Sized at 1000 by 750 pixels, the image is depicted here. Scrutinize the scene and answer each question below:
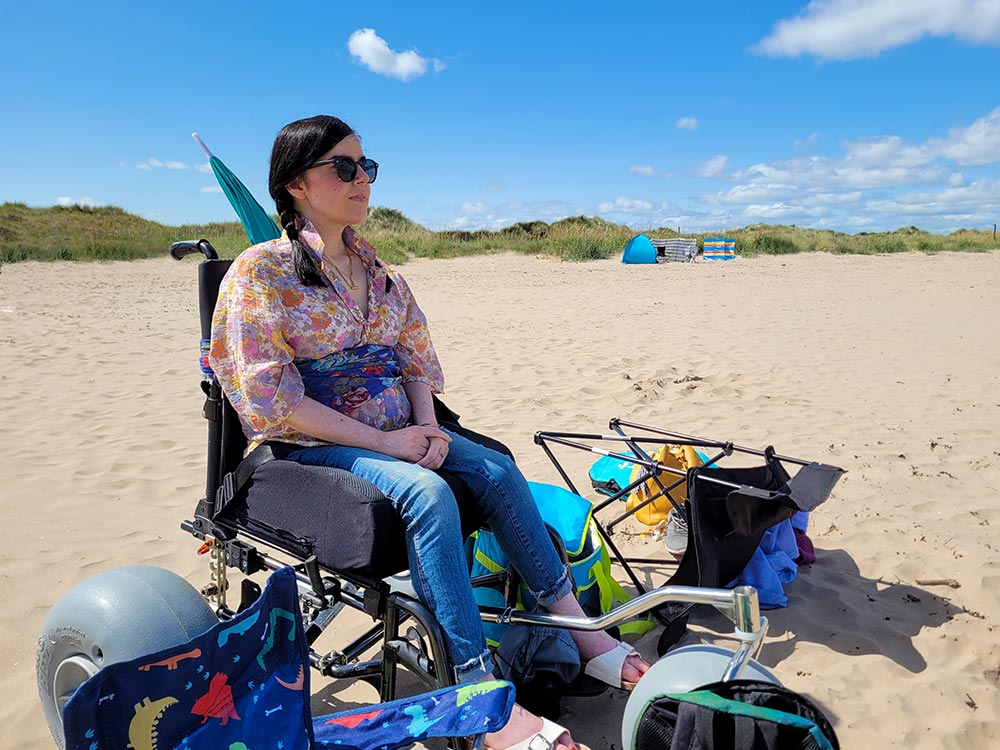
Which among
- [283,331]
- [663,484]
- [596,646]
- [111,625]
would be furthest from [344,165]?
[663,484]

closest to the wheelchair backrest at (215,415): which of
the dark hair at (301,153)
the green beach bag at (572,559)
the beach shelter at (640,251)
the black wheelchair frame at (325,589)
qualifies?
the black wheelchair frame at (325,589)

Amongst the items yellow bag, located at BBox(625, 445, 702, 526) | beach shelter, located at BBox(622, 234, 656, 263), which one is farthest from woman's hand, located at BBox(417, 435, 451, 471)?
beach shelter, located at BBox(622, 234, 656, 263)

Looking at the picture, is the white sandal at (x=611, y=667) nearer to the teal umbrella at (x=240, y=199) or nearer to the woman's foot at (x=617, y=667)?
the woman's foot at (x=617, y=667)

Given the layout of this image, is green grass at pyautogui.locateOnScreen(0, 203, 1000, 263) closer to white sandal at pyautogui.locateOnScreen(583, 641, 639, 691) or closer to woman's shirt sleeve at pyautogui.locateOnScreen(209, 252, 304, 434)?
woman's shirt sleeve at pyautogui.locateOnScreen(209, 252, 304, 434)

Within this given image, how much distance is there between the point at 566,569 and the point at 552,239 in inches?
928

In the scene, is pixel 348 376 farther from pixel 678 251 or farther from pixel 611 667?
pixel 678 251

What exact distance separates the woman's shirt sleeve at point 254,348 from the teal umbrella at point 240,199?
48cm

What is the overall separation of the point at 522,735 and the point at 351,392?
114 centimetres

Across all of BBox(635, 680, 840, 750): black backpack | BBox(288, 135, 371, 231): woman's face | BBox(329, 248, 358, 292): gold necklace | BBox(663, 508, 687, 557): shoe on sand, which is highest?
BBox(288, 135, 371, 231): woman's face

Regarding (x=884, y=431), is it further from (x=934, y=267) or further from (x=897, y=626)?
(x=934, y=267)

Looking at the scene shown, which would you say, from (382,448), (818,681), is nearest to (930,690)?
(818,681)

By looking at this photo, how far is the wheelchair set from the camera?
1.80 meters

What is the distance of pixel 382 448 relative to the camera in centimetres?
222

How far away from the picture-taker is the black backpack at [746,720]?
134cm
